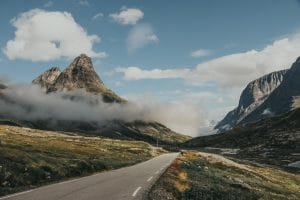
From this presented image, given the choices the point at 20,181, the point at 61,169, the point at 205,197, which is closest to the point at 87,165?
the point at 61,169

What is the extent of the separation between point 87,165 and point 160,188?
2205 centimetres

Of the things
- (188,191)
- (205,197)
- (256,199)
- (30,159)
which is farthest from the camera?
(30,159)

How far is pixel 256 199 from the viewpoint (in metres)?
30.8

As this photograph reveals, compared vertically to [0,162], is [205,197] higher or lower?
lower

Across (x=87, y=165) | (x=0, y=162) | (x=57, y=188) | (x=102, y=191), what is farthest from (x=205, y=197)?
(x=87, y=165)

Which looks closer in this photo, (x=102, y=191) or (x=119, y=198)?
(x=119, y=198)

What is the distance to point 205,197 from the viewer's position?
2606cm

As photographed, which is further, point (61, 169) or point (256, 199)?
point (61, 169)

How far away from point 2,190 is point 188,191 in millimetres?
11672

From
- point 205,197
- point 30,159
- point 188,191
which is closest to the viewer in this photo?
point 205,197

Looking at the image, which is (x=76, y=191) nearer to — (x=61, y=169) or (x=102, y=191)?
(x=102, y=191)

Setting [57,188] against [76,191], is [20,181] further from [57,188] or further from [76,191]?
[76,191]

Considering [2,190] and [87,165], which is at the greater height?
[87,165]

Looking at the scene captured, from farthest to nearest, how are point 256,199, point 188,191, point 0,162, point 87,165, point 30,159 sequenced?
point 87,165 < point 30,159 < point 0,162 < point 256,199 < point 188,191
